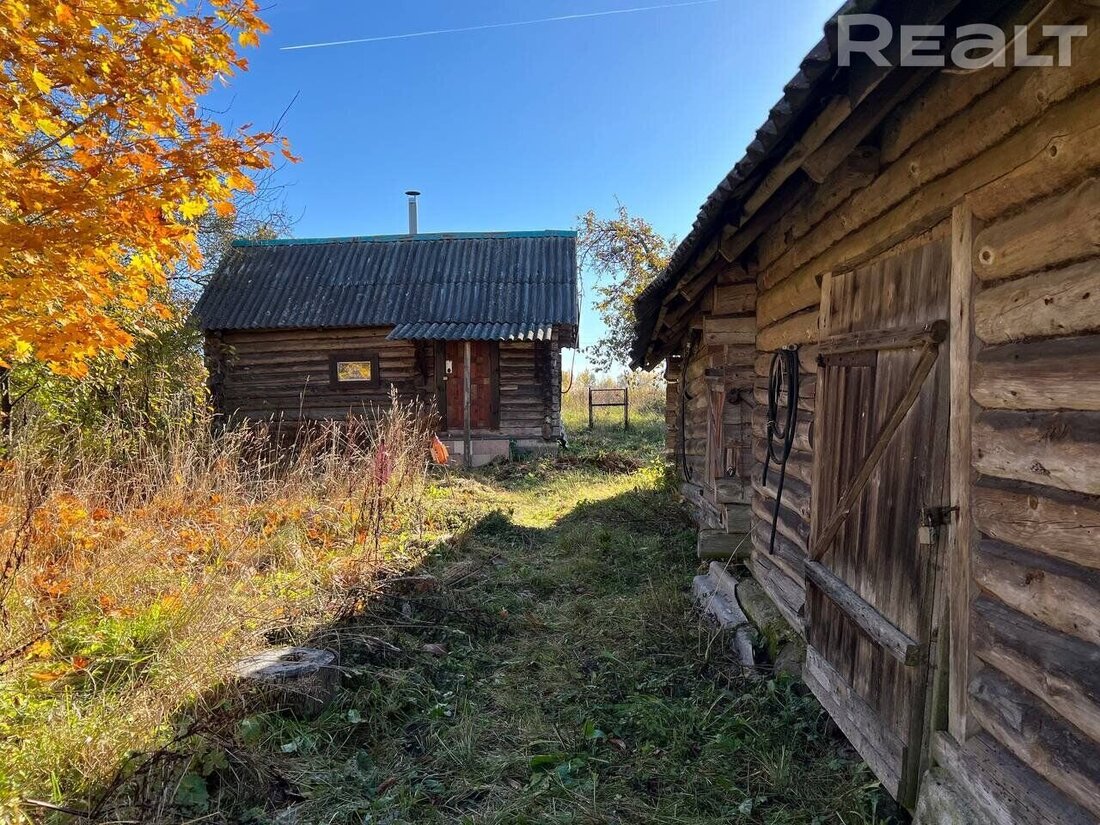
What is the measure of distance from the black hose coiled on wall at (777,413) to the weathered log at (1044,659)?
1968mm

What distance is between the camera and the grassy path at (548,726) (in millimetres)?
2713

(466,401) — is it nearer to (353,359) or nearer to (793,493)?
(353,359)

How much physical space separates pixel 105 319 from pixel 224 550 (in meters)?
1.86

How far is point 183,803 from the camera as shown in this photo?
256 cm

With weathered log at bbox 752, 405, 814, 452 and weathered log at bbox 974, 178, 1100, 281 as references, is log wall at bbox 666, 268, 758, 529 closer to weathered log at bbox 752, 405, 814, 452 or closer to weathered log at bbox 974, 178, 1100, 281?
weathered log at bbox 752, 405, 814, 452

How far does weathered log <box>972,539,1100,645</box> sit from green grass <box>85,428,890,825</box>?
4.26 feet

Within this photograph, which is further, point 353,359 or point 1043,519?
point 353,359

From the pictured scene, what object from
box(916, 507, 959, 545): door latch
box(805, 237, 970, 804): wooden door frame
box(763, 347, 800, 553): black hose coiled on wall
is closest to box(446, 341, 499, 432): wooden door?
box(763, 347, 800, 553): black hose coiled on wall

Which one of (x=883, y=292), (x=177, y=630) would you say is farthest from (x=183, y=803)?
(x=883, y=292)

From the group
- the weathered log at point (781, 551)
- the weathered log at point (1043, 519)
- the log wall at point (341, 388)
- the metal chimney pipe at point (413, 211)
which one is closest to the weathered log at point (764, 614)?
the weathered log at point (781, 551)

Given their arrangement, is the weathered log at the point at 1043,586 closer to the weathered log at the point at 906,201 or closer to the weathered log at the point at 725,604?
the weathered log at the point at 906,201

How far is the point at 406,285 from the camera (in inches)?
581

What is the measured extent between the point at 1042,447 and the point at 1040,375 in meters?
0.21

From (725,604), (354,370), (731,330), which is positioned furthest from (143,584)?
(354,370)
